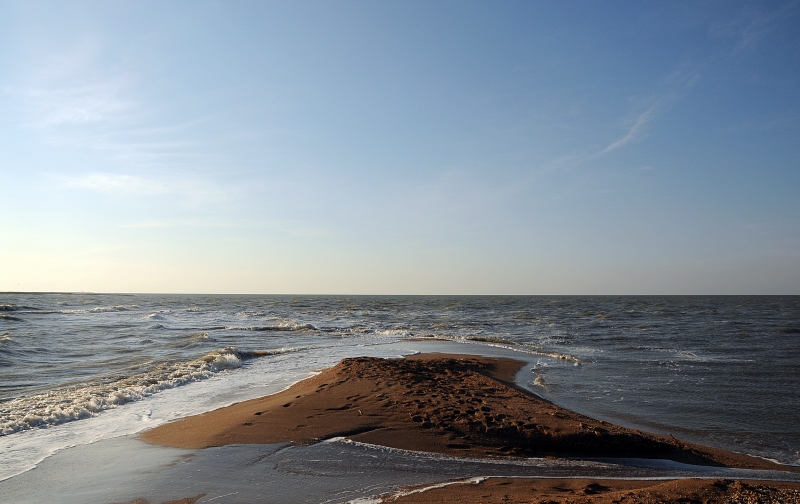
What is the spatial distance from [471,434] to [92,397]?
822 centimetres

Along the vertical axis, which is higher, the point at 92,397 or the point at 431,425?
the point at 431,425

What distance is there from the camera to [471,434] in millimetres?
6969

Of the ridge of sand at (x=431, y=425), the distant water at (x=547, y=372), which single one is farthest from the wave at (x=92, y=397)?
the ridge of sand at (x=431, y=425)

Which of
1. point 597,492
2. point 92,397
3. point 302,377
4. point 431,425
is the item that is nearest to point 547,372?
point 302,377

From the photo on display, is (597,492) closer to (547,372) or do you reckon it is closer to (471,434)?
(471,434)

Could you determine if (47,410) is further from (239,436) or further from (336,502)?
(336,502)

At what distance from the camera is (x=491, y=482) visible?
17.4 feet

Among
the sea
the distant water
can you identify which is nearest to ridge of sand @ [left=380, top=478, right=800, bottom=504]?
the sea

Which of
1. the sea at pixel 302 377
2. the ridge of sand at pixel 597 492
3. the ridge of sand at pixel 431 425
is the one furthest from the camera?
the sea at pixel 302 377

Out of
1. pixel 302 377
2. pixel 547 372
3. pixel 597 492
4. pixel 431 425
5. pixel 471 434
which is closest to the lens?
pixel 597 492

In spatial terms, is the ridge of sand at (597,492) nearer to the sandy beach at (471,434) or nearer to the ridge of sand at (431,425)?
the sandy beach at (471,434)

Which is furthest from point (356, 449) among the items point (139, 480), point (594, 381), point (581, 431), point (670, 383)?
point (670, 383)

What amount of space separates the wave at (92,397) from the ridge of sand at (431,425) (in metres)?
2.36

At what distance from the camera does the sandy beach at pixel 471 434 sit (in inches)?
190
